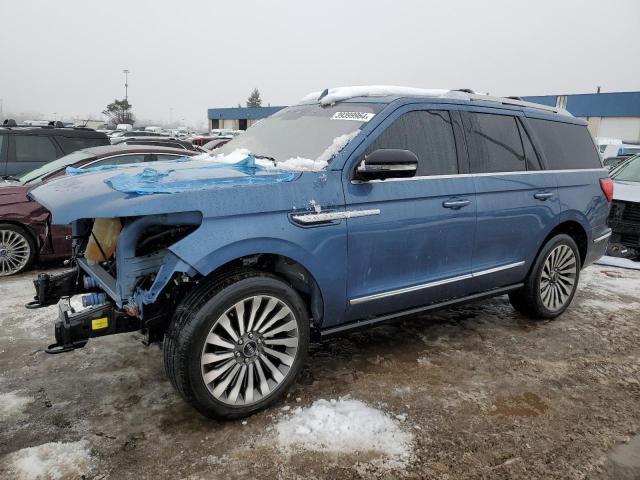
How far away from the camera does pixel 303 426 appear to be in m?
2.86

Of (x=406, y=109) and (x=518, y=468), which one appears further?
(x=406, y=109)

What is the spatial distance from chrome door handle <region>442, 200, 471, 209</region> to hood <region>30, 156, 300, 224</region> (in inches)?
48.3

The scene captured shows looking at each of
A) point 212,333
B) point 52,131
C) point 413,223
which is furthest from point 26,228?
point 413,223

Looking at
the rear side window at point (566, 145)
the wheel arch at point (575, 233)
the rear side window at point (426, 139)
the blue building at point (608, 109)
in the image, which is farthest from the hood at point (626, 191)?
the blue building at point (608, 109)

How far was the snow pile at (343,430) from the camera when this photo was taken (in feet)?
8.80

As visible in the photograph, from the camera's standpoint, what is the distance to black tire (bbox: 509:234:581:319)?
4.55 m

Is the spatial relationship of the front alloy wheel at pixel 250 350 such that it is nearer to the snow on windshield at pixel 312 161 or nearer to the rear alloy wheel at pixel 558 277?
the snow on windshield at pixel 312 161

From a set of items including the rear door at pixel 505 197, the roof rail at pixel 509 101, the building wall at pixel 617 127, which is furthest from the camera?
the building wall at pixel 617 127

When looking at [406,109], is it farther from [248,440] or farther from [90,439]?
[90,439]

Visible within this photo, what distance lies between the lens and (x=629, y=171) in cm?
830

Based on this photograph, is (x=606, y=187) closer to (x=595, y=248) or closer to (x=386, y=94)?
(x=595, y=248)

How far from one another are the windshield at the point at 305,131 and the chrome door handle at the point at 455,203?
84 centimetres

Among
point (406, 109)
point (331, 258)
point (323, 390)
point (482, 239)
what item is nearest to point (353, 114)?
point (406, 109)

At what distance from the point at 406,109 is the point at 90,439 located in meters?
2.87
